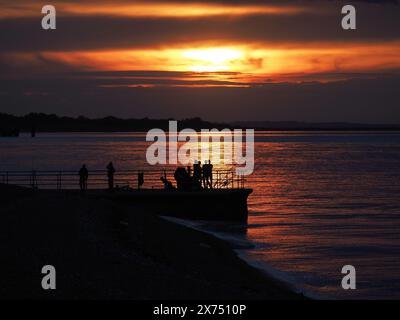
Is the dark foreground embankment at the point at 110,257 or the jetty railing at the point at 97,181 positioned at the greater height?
the jetty railing at the point at 97,181

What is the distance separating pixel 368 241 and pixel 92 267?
782 inches

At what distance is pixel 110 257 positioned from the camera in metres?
20.6

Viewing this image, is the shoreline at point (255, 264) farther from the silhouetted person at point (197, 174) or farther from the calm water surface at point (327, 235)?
the silhouetted person at point (197, 174)

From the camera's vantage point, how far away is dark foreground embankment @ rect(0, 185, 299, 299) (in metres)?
16.8

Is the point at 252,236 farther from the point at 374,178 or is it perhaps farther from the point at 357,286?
the point at 374,178

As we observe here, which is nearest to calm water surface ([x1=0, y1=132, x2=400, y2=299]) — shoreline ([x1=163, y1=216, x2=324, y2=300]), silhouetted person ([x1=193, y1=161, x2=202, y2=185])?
shoreline ([x1=163, y1=216, x2=324, y2=300])

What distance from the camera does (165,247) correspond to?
27.5 meters

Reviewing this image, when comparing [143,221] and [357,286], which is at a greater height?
[143,221]

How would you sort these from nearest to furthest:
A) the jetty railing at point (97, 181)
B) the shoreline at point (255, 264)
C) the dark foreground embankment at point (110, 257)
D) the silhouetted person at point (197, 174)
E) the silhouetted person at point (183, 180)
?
the dark foreground embankment at point (110, 257) < the shoreline at point (255, 264) < the silhouetted person at point (183, 180) < the silhouetted person at point (197, 174) < the jetty railing at point (97, 181)

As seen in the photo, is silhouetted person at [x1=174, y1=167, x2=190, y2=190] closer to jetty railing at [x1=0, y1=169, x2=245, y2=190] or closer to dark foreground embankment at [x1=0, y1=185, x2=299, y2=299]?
jetty railing at [x1=0, y1=169, x2=245, y2=190]

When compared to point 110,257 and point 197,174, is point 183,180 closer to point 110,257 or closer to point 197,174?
point 197,174

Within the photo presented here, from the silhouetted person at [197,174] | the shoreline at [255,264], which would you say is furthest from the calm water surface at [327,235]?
the silhouetted person at [197,174]

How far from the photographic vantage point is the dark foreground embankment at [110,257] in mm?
16844
